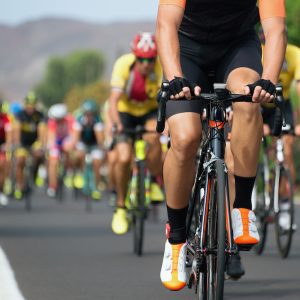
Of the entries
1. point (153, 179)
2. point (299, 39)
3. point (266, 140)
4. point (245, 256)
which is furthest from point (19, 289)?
point (299, 39)

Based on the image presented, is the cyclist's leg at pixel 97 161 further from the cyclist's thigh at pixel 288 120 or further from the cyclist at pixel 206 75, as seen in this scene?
the cyclist at pixel 206 75

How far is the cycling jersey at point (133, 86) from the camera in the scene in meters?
12.3

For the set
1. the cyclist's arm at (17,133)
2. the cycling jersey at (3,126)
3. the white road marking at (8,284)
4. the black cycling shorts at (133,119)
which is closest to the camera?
the white road marking at (8,284)

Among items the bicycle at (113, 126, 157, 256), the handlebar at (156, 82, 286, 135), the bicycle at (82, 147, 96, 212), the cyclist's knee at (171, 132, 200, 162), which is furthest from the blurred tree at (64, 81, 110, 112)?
the handlebar at (156, 82, 286, 135)

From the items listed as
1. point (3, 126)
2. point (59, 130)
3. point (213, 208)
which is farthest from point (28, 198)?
point (213, 208)

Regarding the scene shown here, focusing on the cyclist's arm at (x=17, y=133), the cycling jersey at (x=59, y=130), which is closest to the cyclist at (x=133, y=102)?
the cyclist's arm at (x=17, y=133)

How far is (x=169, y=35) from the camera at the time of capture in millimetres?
6719

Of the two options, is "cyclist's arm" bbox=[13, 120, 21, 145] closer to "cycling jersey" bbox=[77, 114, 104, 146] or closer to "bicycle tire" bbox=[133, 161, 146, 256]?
"cycling jersey" bbox=[77, 114, 104, 146]

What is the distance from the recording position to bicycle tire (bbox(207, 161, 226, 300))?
5996mm

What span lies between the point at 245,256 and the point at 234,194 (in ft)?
12.1

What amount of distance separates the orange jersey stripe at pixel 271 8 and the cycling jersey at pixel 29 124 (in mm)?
16051

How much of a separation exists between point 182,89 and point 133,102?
675 centimetres

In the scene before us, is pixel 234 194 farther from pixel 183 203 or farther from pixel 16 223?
pixel 16 223

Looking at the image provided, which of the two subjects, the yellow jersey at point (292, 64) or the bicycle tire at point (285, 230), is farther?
the yellow jersey at point (292, 64)
